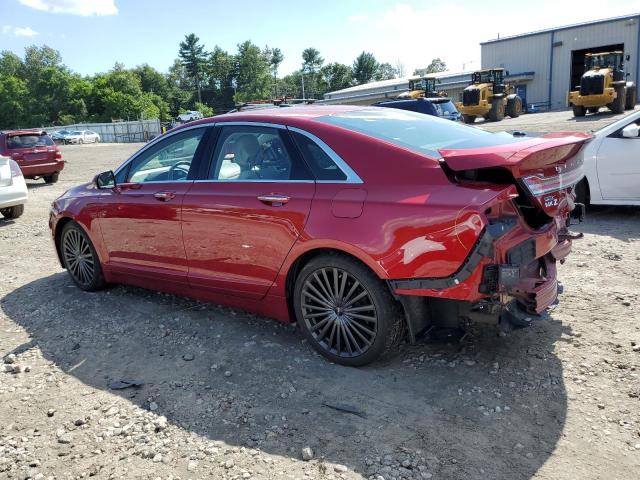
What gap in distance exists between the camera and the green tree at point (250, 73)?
355 ft

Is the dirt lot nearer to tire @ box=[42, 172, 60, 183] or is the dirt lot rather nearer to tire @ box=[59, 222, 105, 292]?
tire @ box=[59, 222, 105, 292]

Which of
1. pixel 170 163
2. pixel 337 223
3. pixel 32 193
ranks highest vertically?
pixel 170 163

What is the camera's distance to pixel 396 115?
4.25m

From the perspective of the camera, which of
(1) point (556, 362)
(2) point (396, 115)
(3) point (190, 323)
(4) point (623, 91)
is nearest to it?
Answer: (1) point (556, 362)

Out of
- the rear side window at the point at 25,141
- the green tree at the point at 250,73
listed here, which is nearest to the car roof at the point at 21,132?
the rear side window at the point at 25,141

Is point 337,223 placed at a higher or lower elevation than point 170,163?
lower

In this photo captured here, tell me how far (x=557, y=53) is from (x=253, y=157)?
41.5 metres

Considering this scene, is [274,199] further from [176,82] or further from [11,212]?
[176,82]

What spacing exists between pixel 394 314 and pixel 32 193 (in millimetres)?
13893

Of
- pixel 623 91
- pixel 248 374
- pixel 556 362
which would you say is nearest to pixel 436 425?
pixel 556 362

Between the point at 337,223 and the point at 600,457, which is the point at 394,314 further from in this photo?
the point at 600,457

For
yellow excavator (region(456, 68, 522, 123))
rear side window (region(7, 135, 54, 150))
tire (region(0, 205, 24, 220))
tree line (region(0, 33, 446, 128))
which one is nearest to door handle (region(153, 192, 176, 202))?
tire (region(0, 205, 24, 220))

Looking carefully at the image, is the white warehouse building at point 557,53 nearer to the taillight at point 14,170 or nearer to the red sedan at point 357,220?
the taillight at point 14,170

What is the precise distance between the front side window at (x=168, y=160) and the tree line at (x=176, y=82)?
7735cm
